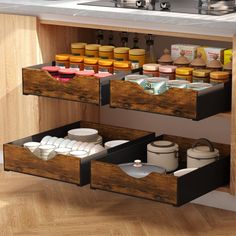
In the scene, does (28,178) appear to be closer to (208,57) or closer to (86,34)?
(86,34)

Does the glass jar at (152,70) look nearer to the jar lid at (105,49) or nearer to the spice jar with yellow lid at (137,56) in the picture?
the spice jar with yellow lid at (137,56)

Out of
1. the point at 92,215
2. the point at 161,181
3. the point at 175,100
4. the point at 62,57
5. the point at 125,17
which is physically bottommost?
the point at 92,215

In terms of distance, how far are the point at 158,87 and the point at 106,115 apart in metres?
0.97

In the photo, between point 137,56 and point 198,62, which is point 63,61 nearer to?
point 137,56

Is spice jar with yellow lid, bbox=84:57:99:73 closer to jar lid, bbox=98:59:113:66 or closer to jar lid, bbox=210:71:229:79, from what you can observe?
jar lid, bbox=98:59:113:66

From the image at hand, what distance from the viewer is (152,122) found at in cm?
473

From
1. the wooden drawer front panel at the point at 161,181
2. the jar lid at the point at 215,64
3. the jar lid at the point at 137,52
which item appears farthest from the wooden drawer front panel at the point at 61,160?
the jar lid at the point at 215,64

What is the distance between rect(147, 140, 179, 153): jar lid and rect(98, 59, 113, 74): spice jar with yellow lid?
416mm

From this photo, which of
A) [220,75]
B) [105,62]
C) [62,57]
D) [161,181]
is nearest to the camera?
[161,181]

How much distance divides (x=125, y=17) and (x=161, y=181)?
31.3 inches

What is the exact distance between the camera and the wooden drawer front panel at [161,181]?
3785 millimetres

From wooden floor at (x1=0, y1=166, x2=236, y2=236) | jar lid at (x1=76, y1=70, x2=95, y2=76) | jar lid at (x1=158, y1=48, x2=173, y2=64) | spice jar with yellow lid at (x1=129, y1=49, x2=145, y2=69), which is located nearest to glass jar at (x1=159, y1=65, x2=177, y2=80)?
jar lid at (x1=158, y1=48, x2=173, y2=64)

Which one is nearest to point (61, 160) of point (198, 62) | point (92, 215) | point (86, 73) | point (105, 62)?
point (92, 215)

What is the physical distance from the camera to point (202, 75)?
405 cm
